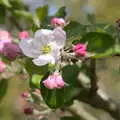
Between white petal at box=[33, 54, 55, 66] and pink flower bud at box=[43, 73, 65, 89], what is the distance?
26 mm

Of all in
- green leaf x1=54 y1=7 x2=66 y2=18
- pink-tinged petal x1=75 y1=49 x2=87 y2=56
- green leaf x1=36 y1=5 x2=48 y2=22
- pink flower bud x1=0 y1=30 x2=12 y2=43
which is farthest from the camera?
Result: green leaf x1=36 y1=5 x2=48 y2=22

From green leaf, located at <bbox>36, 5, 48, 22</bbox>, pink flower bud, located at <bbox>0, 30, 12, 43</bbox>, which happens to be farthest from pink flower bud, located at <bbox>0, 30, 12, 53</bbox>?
green leaf, located at <bbox>36, 5, 48, 22</bbox>

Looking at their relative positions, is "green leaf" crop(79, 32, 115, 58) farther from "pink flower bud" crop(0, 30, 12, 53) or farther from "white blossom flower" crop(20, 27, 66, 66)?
"pink flower bud" crop(0, 30, 12, 53)

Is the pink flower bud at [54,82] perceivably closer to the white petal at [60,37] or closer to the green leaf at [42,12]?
the white petal at [60,37]

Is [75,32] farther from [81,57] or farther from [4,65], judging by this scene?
[4,65]

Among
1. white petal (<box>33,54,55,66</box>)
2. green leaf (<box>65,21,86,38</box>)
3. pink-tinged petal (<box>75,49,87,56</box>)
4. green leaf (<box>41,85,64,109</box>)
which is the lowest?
green leaf (<box>41,85,64,109</box>)

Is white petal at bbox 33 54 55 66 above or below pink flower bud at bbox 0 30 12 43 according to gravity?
below

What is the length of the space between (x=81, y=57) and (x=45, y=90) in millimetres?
94

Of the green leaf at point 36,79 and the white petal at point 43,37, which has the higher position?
the white petal at point 43,37

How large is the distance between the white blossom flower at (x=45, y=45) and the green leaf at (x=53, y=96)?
58 mm

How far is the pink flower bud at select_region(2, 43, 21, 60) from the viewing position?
804 millimetres

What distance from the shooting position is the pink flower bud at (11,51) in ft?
2.64

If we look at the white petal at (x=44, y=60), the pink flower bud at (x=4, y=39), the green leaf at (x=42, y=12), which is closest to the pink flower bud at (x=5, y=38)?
the pink flower bud at (x=4, y=39)

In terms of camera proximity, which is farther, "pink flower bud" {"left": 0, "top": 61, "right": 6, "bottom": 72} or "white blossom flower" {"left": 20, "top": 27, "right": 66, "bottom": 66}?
"pink flower bud" {"left": 0, "top": 61, "right": 6, "bottom": 72}
